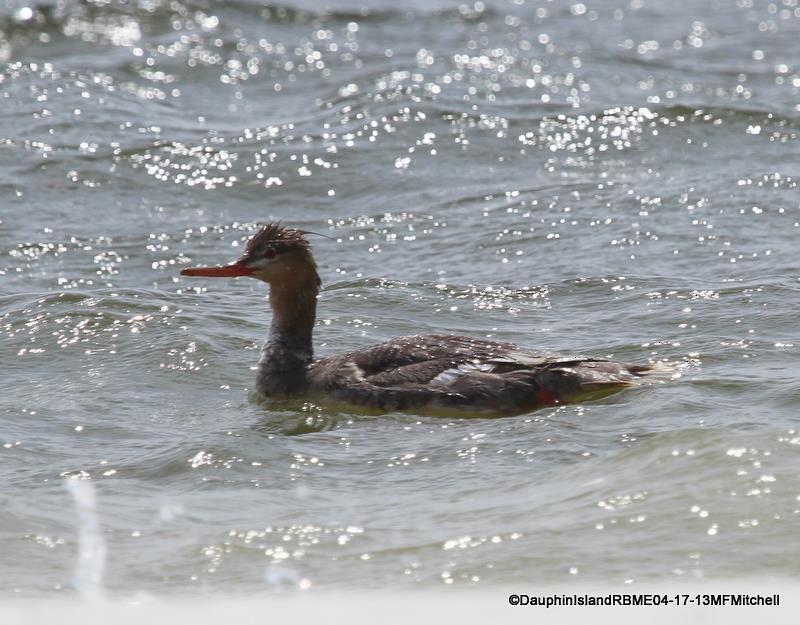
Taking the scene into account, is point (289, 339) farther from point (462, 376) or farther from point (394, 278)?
point (394, 278)

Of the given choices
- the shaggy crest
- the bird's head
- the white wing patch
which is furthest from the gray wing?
the shaggy crest

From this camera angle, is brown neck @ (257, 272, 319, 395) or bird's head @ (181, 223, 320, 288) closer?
brown neck @ (257, 272, 319, 395)

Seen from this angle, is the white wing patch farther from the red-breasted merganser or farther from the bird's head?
the bird's head

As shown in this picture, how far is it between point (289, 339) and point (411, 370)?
1.02 m

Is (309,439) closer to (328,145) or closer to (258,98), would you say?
(328,145)

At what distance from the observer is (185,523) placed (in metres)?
6.61

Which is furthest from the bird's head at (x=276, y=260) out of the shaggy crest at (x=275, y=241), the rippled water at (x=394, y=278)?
the rippled water at (x=394, y=278)

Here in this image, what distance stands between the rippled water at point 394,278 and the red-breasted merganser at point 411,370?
0.15 m

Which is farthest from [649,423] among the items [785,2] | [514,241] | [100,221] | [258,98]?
[785,2]

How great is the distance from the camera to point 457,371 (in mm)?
8484

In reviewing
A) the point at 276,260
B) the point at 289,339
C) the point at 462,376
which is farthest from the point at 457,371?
the point at 276,260

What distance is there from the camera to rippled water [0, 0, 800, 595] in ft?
20.6

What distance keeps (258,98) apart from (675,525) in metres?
12.3

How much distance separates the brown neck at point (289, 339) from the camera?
8977 mm
